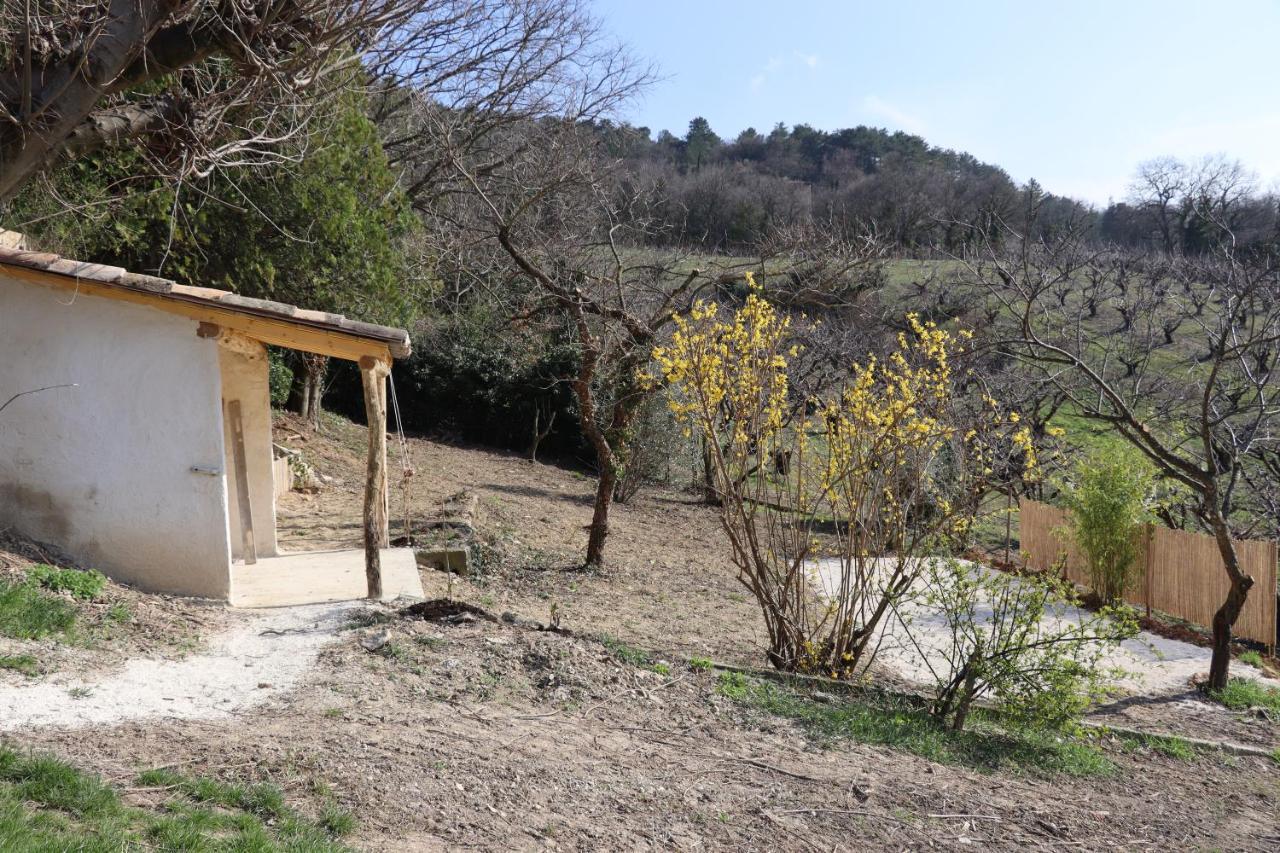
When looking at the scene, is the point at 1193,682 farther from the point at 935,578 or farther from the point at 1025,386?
the point at 1025,386

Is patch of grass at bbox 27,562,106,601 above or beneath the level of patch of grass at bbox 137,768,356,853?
above

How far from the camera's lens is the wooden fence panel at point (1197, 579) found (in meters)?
12.3

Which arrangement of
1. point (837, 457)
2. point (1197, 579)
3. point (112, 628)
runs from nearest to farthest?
point (112, 628), point (837, 457), point (1197, 579)

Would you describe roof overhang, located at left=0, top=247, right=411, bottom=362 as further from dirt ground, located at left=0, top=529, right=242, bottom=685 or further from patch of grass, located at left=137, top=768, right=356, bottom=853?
patch of grass, located at left=137, top=768, right=356, bottom=853

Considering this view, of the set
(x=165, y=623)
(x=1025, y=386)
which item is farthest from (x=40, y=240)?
(x=1025, y=386)

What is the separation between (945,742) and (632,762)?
98.8 inches

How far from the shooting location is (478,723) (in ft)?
18.6

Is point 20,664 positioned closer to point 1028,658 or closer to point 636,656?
point 636,656

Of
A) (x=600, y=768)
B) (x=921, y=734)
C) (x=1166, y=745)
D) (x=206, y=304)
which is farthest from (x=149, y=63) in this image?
(x=1166, y=745)

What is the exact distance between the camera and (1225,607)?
376 inches

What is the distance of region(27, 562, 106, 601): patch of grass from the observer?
22.5 ft

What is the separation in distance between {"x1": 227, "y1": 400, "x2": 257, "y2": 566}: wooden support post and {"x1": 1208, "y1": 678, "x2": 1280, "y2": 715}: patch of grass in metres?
9.30

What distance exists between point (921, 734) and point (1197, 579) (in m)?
8.40

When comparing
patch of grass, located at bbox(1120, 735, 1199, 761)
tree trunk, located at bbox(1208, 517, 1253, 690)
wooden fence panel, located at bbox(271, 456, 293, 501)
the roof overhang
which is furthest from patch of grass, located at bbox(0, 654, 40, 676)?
tree trunk, located at bbox(1208, 517, 1253, 690)
